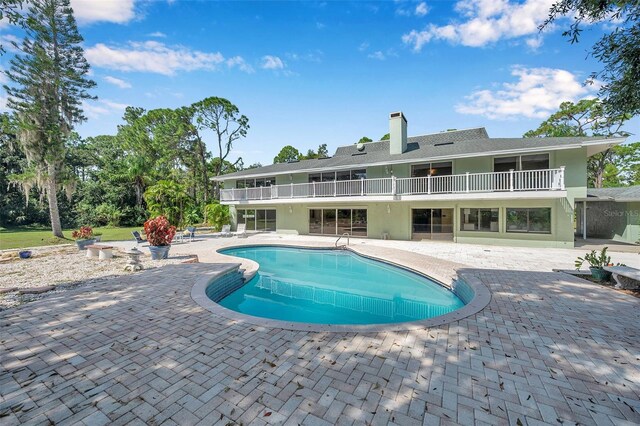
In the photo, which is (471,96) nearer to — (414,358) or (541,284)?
(541,284)

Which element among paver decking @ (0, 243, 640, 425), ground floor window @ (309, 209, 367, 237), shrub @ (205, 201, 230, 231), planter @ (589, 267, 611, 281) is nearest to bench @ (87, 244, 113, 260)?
paver decking @ (0, 243, 640, 425)

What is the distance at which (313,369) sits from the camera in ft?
10.4

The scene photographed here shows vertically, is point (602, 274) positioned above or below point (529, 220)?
below

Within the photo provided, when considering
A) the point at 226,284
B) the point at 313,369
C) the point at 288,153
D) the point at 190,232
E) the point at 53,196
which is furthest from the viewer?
the point at 288,153

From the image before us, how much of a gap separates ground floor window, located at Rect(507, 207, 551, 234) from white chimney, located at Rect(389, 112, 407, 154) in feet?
23.9

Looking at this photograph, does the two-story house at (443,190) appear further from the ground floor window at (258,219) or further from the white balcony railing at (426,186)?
the ground floor window at (258,219)

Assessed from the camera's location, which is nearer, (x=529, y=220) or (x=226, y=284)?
(x=226, y=284)

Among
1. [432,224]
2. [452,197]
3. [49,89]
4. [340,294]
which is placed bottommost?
[340,294]

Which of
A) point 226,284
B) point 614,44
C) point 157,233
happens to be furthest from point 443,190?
point 157,233

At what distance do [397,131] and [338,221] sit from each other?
23.7 feet

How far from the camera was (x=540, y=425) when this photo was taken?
2.36 m

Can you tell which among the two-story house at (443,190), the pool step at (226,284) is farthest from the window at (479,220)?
the pool step at (226,284)

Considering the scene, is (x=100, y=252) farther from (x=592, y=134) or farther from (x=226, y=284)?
(x=592, y=134)

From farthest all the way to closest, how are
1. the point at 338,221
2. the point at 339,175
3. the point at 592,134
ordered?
the point at 592,134 → the point at 338,221 → the point at 339,175
